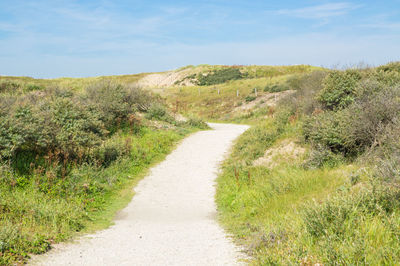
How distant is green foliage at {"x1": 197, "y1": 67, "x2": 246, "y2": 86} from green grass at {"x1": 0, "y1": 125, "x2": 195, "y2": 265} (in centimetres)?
5632

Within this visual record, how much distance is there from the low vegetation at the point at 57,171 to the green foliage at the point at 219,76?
53084 mm

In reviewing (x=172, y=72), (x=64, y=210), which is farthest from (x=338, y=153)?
(x=172, y=72)

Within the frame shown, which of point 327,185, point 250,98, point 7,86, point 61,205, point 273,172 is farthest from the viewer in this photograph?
point 250,98

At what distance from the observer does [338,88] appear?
1364 cm

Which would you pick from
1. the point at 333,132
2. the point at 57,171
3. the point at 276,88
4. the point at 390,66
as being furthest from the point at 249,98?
the point at 57,171

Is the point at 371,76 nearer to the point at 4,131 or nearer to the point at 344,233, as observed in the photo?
the point at 344,233

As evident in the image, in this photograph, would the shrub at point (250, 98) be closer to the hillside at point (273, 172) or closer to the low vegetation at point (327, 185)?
the hillside at point (273, 172)

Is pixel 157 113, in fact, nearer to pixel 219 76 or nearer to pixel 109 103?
pixel 109 103

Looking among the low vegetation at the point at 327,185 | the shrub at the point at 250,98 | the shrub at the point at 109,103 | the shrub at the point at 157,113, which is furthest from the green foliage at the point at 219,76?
the low vegetation at the point at 327,185

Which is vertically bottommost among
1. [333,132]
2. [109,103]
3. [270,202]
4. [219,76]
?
[270,202]

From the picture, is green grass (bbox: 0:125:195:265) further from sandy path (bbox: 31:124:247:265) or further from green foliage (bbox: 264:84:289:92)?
green foliage (bbox: 264:84:289:92)

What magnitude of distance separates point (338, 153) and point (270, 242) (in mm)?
5813

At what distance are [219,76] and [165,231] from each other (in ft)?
213

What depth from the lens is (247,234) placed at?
20.7 ft
